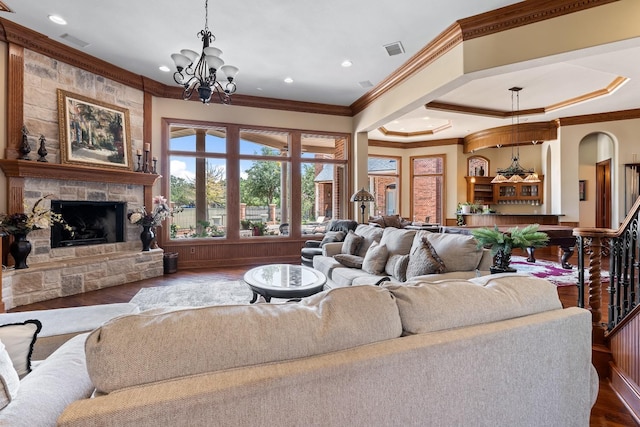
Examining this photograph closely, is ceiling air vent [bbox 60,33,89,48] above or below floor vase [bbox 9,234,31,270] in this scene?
above

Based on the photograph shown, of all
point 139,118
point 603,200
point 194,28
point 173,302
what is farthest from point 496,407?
point 603,200

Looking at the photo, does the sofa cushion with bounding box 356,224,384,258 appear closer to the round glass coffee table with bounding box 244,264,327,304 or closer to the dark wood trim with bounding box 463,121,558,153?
the round glass coffee table with bounding box 244,264,327,304

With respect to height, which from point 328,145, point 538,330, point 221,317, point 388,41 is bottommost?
point 538,330

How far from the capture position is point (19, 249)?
3.83 metres

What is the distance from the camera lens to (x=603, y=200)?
782cm

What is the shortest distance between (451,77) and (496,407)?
3776mm

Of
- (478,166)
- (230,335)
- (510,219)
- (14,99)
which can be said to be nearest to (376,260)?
(230,335)

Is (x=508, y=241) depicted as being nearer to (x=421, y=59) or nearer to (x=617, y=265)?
(x=617, y=265)

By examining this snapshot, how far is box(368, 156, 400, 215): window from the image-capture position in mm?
10055

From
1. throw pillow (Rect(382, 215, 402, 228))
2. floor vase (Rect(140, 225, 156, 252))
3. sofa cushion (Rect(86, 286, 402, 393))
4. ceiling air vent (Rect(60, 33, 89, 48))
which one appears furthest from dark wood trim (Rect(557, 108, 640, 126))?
ceiling air vent (Rect(60, 33, 89, 48))

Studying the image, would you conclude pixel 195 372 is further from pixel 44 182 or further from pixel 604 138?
pixel 604 138

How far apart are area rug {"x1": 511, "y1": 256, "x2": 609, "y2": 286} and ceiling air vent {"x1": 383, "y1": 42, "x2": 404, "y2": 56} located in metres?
3.77

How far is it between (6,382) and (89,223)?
5039 millimetres

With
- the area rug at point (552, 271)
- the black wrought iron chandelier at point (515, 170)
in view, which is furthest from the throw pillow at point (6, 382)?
the black wrought iron chandelier at point (515, 170)
